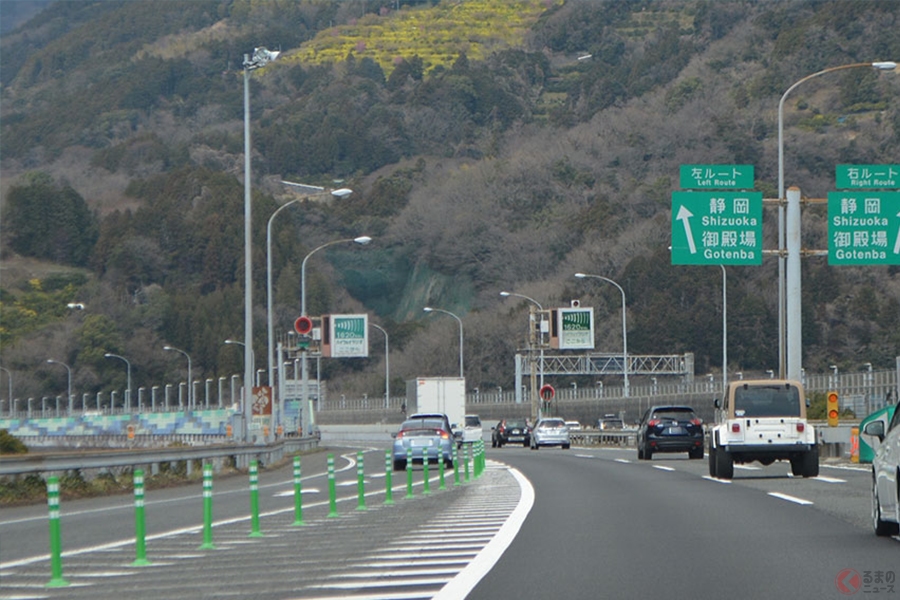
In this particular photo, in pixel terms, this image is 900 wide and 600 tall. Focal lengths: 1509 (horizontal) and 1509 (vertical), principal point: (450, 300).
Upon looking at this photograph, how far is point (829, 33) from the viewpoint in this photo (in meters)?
148

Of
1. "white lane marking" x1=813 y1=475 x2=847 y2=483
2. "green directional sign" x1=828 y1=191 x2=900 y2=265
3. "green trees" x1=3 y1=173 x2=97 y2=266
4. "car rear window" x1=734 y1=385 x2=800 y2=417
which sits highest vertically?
"green trees" x1=3 y1=173 x2=97 y2=266

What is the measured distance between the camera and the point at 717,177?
3962 cm

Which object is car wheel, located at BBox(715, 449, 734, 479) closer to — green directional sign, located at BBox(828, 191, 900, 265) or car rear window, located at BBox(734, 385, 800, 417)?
car rear window, located at BBox(734, 385, 800, 417)

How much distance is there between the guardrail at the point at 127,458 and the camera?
25783mm

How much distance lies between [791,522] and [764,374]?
86401mm

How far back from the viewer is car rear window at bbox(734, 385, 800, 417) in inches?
1129

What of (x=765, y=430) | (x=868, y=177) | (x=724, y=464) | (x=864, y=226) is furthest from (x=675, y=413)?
(x=765, y=430)

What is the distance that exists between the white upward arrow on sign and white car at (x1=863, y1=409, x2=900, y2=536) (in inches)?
944

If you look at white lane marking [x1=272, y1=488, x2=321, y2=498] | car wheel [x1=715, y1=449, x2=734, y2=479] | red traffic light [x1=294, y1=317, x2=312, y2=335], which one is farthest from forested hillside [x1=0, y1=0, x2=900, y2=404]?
white lane marking [x1=272, y1=488, x2=321, y2=498]

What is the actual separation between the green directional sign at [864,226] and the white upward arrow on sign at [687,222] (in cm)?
347

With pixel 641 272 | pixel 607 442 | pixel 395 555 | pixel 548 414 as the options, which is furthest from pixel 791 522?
pixel 641 272

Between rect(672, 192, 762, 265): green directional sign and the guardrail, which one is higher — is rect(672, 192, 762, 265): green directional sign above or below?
above

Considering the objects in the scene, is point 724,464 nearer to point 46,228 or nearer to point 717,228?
point 717,228

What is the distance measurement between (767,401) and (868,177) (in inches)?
463
